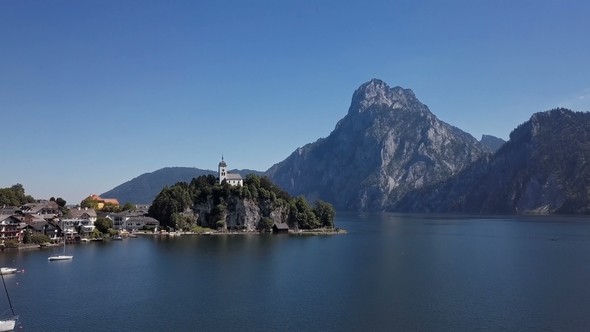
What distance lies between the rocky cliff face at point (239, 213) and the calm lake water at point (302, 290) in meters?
42.2

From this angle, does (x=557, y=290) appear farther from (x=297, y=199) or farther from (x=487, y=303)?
(x=297, y=199)

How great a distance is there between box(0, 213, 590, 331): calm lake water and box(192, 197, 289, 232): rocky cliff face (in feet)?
138

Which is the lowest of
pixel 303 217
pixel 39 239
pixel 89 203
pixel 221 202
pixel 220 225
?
pixel 39 239

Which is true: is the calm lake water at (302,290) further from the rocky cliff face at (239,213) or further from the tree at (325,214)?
the tree at (325,214)

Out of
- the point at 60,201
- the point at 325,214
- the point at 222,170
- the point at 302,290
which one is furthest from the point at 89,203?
the point at 302,290

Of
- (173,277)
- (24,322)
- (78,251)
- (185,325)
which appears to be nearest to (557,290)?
(185,325)

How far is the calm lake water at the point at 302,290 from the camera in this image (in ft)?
125

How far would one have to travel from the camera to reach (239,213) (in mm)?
127750

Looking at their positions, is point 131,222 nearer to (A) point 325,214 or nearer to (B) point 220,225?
(B) point 220,225

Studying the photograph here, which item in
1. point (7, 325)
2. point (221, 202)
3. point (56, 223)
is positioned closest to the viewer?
point (7, 325)

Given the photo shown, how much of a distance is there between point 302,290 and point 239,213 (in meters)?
79.8

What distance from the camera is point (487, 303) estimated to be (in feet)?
144

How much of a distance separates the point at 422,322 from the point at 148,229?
99104 mm

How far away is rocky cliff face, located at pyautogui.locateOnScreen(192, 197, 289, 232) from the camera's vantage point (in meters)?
127
